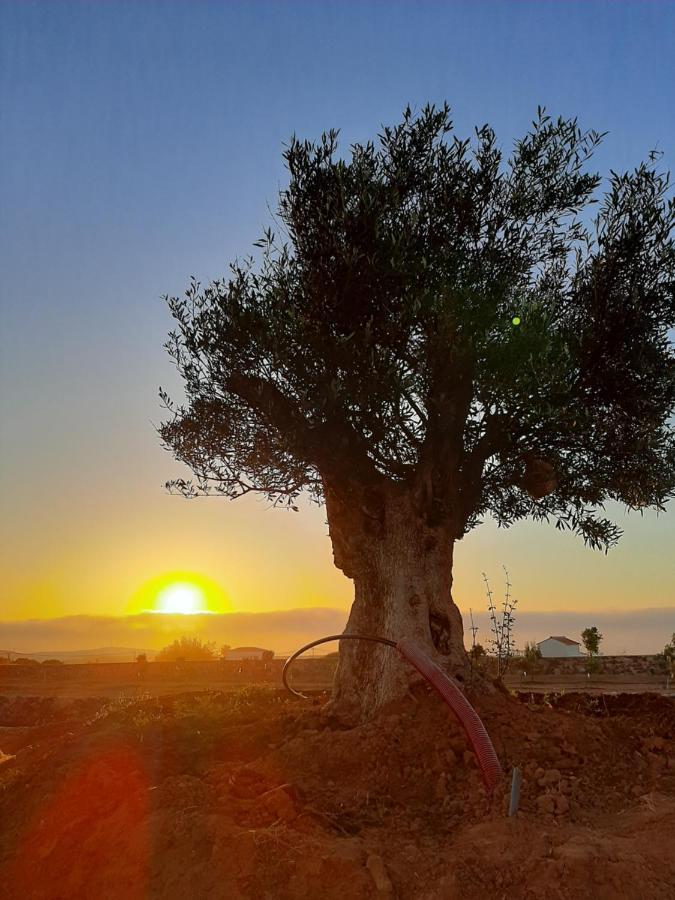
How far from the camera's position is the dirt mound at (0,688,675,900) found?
680cm

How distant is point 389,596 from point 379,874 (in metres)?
6.80

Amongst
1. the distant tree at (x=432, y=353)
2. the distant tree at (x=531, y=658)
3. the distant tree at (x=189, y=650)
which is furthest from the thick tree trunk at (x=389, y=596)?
the distant tree at (x=189, y=650)

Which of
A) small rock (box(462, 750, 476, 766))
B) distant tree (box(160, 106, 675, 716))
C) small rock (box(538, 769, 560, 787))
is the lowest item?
small rock (box(538, 769, 560, 787))

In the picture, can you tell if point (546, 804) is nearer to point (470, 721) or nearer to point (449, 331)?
point (470, 721)

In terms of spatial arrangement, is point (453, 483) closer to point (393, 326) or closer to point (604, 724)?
point (393, 326)

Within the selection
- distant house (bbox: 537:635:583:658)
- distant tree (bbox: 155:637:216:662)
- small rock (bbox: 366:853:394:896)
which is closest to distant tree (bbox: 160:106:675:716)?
small rock (bbox: 366:853:394:896)

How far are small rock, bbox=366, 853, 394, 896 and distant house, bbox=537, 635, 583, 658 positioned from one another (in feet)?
146

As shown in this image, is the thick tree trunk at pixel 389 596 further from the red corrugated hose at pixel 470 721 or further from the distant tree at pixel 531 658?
the distant tree at pixel 531 658

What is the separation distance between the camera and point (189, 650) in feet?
143

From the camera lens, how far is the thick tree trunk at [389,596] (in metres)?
12.8

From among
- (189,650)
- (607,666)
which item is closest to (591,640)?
(607,666)

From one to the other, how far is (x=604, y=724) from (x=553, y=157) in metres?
10.8

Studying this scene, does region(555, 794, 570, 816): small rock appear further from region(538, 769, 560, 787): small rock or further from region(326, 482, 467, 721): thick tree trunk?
region(326, 482, 467, 721): thick tree trunk

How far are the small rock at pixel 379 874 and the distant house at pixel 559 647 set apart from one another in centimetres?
4461
